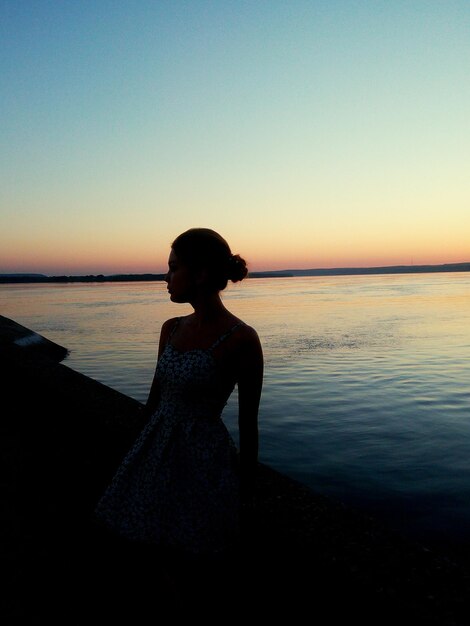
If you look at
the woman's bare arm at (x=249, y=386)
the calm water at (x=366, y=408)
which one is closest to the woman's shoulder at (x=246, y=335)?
the woman's bare arm at (x=249, y=386)

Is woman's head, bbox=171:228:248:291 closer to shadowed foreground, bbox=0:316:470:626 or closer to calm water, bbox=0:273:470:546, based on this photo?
shadowed foreground, bbox=0:316:470:626

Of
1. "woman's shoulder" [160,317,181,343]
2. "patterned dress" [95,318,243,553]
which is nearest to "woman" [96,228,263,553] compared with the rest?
"patterned dress" [95,318,243,553]

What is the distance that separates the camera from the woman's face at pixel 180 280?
2.42 meters

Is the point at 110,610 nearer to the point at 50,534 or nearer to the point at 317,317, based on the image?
the point at 50,534

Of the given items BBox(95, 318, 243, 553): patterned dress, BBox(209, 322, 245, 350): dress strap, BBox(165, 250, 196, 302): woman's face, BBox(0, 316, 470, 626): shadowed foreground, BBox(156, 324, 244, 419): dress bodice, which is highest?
BBox(165, 250, 196, 302): woman's face

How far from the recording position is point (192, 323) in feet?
8.30

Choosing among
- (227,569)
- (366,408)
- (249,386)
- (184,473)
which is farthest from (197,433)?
(366,408)

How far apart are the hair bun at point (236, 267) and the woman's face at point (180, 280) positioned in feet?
0.61

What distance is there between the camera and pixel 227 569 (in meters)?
2.44

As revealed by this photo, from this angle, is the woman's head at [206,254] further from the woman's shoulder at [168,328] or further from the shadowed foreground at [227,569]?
the shadowed foreground at [227,569]

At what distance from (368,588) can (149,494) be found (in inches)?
91.3

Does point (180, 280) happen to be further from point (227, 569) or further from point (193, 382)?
point (227, 569)

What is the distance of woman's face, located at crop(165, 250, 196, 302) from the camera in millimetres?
2422

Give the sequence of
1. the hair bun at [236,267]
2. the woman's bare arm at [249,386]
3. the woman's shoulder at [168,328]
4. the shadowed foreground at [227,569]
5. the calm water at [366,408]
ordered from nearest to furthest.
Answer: the woman's bare arm at [249,386] < the hair bun at [236,267] < the woman's shoulder at [168,328] < the shadowed foreground at [227,569] < the calm water at [366,408]
